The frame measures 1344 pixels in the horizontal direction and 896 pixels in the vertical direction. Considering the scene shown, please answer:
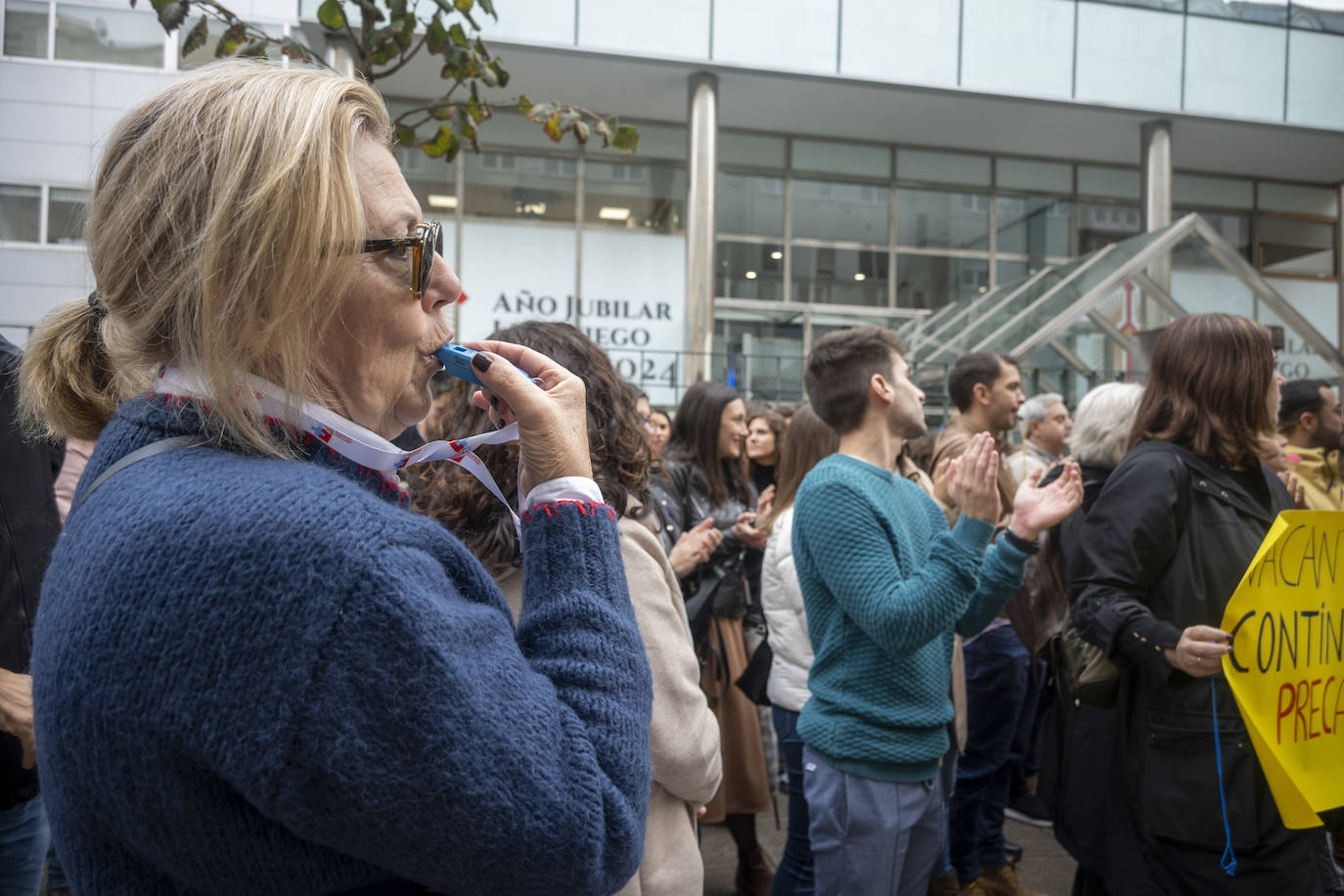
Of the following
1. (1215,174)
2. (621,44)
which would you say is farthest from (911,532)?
(1215,174)

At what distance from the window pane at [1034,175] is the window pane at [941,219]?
563 millimetres

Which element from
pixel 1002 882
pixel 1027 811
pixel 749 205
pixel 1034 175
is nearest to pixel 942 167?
pixel 1034 175

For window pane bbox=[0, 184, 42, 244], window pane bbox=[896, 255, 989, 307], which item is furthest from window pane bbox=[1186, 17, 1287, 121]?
window pane bbox=[0, 184, 42, 244]

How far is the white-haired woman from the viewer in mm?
924

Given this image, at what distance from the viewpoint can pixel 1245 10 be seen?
52.4 ft

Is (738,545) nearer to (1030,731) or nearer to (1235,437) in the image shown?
(1030,731)

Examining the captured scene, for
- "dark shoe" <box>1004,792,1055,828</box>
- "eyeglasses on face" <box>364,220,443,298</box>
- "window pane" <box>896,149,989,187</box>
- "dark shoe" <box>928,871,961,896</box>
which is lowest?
"dark shoe" <box>1004,792,1055,828</box>

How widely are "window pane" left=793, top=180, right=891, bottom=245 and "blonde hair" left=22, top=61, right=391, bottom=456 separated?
53.9 feet

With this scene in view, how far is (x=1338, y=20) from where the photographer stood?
16281mm

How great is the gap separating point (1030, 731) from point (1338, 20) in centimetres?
1594

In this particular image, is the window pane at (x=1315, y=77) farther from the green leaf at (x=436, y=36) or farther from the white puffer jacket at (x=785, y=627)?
the green leaf at (x=436, y=36)

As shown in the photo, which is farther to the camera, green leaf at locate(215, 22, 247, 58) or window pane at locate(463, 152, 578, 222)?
window pane at locate(463, 152, 578, 222)

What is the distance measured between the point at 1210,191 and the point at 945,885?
1808 centimetres

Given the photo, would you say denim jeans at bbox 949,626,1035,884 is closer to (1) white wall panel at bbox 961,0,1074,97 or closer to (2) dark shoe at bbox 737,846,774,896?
(2) dark shoe at bbox 737,846,774,896
